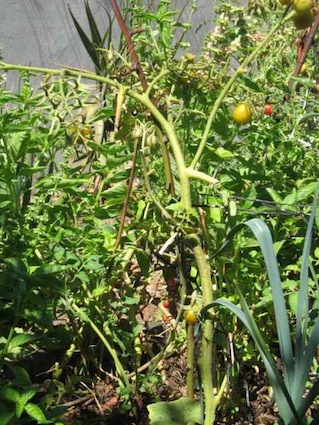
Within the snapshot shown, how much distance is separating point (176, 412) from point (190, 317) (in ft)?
0.70

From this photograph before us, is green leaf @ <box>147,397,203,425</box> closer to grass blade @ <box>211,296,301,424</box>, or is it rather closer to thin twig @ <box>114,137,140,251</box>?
grass blade @ <box>211,296,301,424</box>

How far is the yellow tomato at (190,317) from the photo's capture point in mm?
1823

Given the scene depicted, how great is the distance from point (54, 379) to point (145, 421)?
10.7 inches

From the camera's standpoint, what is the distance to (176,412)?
1788 mm

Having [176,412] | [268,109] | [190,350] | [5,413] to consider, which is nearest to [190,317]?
[190,350]

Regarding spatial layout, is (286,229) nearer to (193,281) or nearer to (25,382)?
(193,281)

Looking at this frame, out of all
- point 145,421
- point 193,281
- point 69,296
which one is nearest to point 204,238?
point 193,281

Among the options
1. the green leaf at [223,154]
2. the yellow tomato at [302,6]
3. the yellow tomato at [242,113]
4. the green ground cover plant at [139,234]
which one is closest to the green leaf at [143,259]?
the green ground cover plant at [139,234]

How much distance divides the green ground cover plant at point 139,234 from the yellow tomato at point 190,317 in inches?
0.9

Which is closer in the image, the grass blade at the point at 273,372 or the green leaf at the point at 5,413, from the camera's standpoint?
Result: the grass blade at the point at 273,372

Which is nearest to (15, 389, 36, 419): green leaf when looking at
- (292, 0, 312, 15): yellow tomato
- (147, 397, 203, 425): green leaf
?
(147, 397, 203, 425): green leaf

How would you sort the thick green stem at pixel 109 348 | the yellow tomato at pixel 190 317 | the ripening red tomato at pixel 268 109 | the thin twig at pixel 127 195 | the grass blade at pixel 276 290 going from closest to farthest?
the grass blade at pixel 276 290, the yellow tomato at pixel 190 317, the thin twig at pixel 127 195, the thick green stem at pixel 109 348, the ripening red tomato at pixel 268 109

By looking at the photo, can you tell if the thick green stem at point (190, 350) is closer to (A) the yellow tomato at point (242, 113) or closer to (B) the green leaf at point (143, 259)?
(B) the green leaf at point (143, 259)

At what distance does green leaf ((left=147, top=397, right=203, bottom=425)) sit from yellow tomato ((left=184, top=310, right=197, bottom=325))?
173mm
